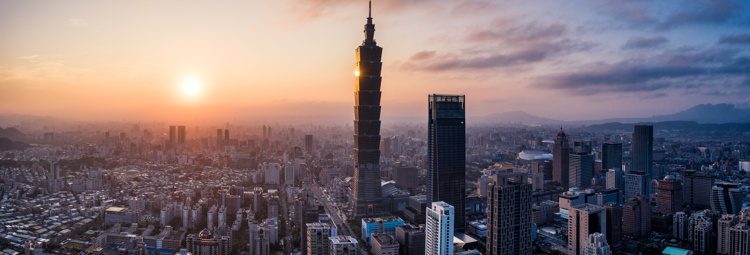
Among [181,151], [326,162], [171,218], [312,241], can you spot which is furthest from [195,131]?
[312,241]

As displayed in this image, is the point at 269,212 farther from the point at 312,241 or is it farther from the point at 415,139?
the point at 415,139

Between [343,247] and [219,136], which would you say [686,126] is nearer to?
[219,136]

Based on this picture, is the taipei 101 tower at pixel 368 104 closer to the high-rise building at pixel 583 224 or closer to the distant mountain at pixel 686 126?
the high-rise building at pixel 583 224

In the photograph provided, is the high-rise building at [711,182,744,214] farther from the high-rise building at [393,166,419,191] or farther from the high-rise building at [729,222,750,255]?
the high-rise building at [393,166,419,191]

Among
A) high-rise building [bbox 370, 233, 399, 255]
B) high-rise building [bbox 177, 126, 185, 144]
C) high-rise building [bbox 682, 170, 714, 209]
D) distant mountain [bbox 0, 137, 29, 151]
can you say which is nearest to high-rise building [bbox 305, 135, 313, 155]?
high-rise building [bbox 177, 126, 185, 144]

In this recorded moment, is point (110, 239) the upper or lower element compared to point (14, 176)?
lower

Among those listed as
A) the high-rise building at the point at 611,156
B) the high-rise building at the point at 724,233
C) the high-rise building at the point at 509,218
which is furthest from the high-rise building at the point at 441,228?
the high-rise building at the point at 611,156

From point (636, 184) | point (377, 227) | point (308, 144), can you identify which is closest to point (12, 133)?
point (377, 227)
